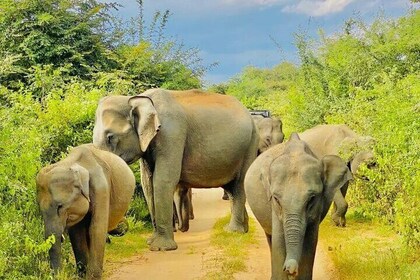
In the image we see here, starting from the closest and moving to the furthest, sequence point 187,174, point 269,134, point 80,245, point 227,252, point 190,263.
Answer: point 80,245 < point 190,263 < point 227,252 < point 187,174 < point 269,134

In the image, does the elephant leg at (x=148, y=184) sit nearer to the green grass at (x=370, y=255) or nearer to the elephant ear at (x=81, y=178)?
the green grass at (x=370, y=255)

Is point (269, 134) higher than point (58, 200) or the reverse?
the reverse

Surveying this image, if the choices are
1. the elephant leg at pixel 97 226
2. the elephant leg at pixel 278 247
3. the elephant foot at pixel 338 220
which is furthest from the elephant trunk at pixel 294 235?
the elephant foot at pixel 338 220

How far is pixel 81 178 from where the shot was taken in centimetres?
727

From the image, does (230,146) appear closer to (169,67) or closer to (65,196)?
(65,196)

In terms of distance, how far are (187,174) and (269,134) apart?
21.2ft

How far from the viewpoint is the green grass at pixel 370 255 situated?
781 cm

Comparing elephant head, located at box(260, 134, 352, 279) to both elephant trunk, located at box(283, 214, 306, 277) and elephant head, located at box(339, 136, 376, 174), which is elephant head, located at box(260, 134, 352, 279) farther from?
elephant head, located at box(339, 136, 376, 174)

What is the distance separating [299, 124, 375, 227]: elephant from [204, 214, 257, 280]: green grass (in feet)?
5.53

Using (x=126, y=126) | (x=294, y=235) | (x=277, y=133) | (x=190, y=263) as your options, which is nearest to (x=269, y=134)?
(x=277, y=133)

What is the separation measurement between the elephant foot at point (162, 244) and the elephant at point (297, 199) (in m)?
3.66

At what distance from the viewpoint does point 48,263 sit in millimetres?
7676

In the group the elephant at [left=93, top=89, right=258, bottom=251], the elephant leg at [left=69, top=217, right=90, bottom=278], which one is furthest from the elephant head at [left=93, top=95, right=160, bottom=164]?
the elephant leg at [left=69, top=217, right=90, bottom=278]

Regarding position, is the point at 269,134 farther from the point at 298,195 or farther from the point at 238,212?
the point at 298,195
